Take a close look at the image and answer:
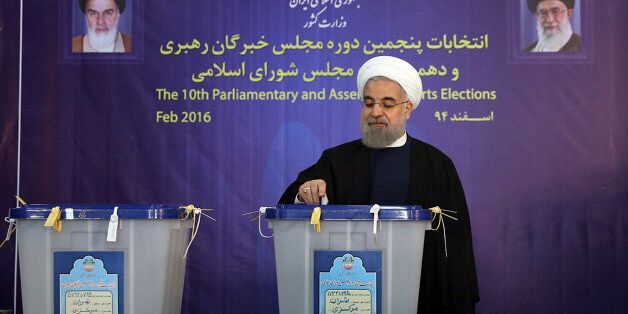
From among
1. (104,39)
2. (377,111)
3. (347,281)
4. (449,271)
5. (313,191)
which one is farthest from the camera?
(104,39)

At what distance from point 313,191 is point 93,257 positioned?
31.1 inches

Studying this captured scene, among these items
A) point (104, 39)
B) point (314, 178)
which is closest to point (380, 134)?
point (314, 178)

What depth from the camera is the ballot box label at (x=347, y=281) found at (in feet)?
10.5

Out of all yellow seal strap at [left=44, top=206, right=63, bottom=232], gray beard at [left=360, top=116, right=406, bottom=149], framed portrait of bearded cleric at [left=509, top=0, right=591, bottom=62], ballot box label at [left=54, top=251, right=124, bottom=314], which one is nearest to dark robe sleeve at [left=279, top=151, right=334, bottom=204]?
gray beard at [left=360, top=116, right=406, bottom=149]

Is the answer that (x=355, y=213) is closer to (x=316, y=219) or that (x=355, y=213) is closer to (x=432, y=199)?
(x=316, y=219)

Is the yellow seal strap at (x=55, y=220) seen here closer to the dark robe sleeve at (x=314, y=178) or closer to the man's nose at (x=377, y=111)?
the dark robe sleeve at (x=314, y=178)

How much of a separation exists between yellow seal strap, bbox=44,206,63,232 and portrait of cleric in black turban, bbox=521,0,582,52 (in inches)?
96.4

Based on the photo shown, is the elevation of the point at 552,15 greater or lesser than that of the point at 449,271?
greater

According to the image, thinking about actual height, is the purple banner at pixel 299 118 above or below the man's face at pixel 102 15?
below

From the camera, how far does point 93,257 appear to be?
328cm

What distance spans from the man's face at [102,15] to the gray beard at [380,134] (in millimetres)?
1551

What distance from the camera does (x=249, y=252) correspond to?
15.7ft

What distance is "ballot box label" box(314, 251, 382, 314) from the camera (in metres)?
3.19

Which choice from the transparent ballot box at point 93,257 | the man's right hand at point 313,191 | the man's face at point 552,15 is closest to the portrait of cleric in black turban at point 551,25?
the man's face at point 552,15
